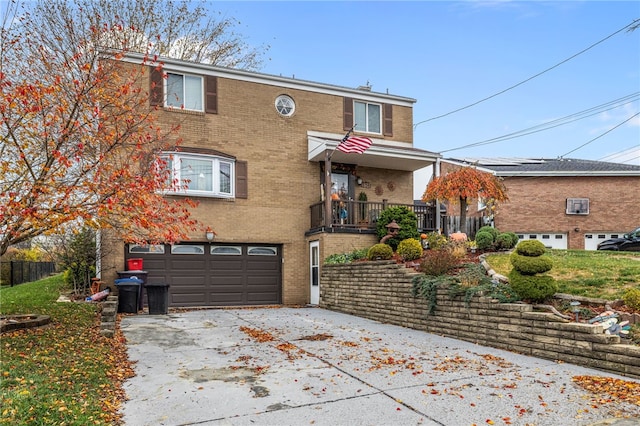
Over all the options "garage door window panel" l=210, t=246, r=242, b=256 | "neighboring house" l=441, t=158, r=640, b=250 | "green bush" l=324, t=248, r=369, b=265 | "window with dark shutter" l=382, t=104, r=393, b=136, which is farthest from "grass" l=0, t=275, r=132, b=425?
"neighboring house" l=441, t=158, r=640, b=250

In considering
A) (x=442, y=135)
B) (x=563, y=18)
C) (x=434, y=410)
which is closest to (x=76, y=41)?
(x=434, y=410)

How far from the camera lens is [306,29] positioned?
558 inches

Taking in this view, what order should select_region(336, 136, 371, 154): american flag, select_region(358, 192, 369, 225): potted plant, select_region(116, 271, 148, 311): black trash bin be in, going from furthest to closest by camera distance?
1. select_region(358, 192, 369, 225): potted plant
2. select_region(336, 136, 371, 154): american flag
3. select_region(116, 271, 148, 311): black trash bin

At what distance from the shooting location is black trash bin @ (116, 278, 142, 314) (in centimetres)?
1259

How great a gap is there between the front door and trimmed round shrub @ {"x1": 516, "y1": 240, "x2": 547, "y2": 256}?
318 inches

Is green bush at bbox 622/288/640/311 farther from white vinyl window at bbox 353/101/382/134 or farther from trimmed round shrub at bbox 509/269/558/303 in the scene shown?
white vinyl window at bbox 353/101/382/134

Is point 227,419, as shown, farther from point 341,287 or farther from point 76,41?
point 341,287

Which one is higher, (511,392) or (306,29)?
(306,29)

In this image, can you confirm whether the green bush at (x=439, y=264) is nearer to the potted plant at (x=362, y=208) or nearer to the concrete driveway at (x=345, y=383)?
the concrete driveway at (x=345, y=383)

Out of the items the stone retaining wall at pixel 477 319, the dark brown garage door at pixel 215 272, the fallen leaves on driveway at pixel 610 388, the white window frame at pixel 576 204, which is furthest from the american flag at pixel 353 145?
the white window frame at pixel 576 204

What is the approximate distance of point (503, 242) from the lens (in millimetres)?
13109

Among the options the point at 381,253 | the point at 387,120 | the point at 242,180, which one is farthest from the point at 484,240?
the point at 242,180

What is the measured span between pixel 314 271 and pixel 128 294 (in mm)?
5985

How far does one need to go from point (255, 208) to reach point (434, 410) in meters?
11.7
